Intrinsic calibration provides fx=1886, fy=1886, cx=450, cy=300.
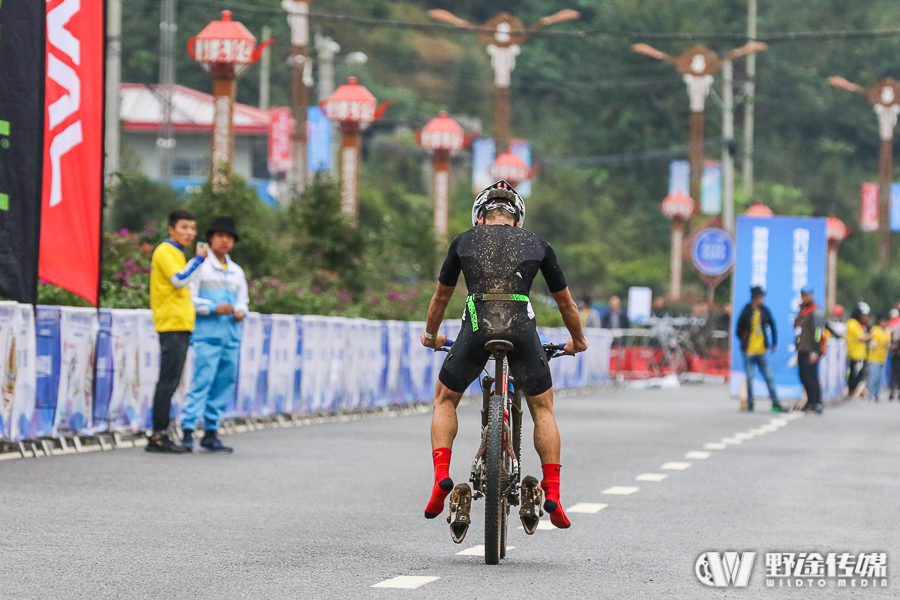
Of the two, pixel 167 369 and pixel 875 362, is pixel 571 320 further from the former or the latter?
pixel 875 362

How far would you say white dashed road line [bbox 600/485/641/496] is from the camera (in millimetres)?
12500

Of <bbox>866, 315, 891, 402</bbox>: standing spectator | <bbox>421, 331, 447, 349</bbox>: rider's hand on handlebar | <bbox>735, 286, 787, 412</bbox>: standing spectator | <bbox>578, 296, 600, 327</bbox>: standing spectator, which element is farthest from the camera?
<bbox>578, 296, 600, 327</bbox>: standing spectator

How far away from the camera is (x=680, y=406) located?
90.5 feet

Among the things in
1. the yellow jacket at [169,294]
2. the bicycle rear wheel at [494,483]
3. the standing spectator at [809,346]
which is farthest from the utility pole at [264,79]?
the bicycle rear wheel at [494,483]

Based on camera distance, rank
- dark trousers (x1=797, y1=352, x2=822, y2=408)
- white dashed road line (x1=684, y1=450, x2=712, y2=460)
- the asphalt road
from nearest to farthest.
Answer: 1. the asphalt road
2. white dashed road line (x1=684, y1=450, x2=712, y2=460)
3. dark trousers (x1=797, y1=352, x2=822, y2=408)

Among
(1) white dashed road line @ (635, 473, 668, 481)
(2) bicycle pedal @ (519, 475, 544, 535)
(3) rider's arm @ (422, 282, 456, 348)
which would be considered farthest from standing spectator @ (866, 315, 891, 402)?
(2) bicycle pedal @ (519, 475, 544, 535)

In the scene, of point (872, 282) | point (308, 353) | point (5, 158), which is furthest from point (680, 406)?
point (872, 282)

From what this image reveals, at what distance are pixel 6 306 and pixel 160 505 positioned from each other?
3.42 metres

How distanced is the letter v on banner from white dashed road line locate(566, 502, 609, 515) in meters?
5.32

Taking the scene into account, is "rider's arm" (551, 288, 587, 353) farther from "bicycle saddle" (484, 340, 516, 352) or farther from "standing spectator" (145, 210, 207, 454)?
"standing spectator" (145, 210, 207, 454)

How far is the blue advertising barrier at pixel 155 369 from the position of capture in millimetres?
14328

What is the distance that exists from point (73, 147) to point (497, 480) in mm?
7799

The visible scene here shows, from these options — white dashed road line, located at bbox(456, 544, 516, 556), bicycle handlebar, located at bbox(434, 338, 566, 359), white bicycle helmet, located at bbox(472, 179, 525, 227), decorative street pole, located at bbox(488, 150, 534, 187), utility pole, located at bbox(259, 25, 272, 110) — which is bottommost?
white dashed road line, located at bbox(456, 544, 516, 556)

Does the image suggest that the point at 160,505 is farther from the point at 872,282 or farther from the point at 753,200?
the point at 753,200
